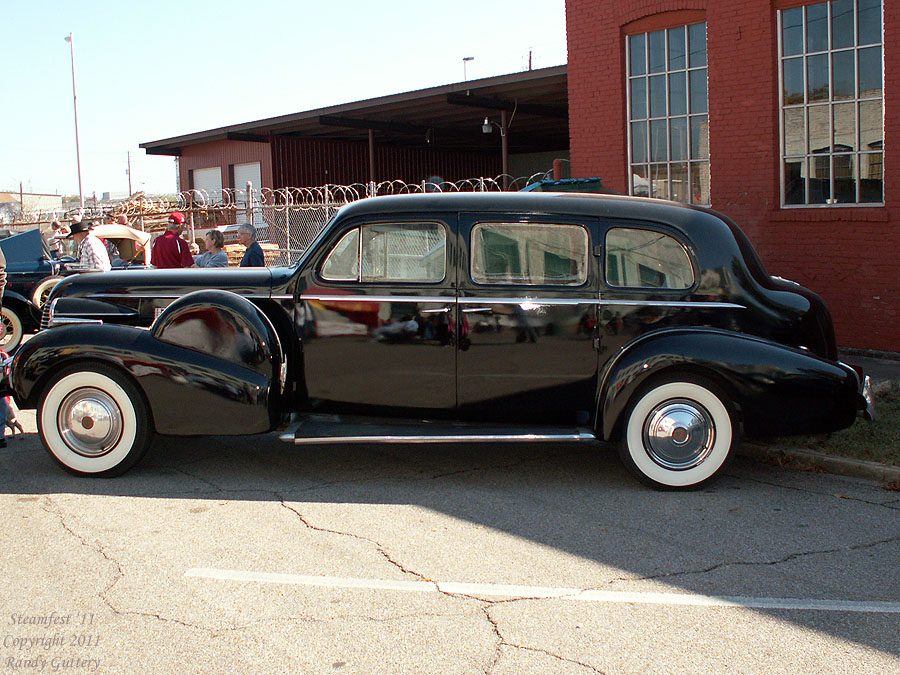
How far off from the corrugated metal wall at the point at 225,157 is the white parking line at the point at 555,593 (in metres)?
24.3

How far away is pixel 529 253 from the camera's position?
6109 millimetres

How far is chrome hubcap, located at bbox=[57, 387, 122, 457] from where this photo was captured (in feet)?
19.9

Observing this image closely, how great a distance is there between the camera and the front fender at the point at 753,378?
223 inches

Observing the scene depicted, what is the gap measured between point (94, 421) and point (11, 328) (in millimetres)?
7736

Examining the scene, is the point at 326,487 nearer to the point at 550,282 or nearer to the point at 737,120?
the point at 550,282

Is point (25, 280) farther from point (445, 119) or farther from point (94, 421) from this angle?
point (445, 119)

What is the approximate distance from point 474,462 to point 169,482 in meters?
2.14

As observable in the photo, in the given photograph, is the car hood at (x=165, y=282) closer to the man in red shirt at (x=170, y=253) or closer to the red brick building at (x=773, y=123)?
the man in red shirt at (x=170, y=253)

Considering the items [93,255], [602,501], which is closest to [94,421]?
[602,501]

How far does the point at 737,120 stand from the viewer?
10.8m

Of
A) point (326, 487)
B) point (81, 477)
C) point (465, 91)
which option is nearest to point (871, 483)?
point (326, 487)

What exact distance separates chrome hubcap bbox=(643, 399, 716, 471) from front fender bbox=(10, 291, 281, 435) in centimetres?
250

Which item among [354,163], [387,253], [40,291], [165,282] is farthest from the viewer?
[354,163]

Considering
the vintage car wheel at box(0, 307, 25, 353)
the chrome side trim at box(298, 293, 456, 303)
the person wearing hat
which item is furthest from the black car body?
the chrome side trim at box(298, 293, 456, 303)
